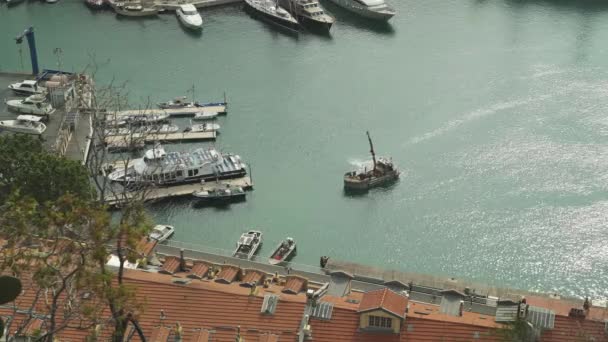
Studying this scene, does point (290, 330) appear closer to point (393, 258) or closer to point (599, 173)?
point (393, 258)

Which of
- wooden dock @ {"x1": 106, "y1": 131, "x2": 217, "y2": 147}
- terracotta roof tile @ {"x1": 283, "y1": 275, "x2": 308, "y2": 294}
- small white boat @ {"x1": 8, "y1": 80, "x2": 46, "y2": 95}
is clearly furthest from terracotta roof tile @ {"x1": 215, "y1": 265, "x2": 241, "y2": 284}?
small white boat @ {"x1": 8, "y1": 80, "x2": 46, "y2": 95}

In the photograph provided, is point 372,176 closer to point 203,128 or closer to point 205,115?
point 203,128

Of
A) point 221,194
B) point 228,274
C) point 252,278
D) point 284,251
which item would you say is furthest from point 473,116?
point 228,274

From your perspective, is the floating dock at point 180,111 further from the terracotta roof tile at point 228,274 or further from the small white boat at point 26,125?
the terracotta roof tile at point 228,274

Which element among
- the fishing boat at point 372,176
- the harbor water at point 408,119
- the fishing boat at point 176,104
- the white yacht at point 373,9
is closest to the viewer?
the harbor water at point 408,119

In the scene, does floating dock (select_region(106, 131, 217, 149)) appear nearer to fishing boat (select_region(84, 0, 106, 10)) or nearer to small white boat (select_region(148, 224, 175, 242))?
small white boat (select_region(148, 224, 175, 242))

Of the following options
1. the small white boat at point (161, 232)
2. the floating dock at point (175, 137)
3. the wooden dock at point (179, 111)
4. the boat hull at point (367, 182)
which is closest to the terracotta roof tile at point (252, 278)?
the small white boat at point (161, 232)
